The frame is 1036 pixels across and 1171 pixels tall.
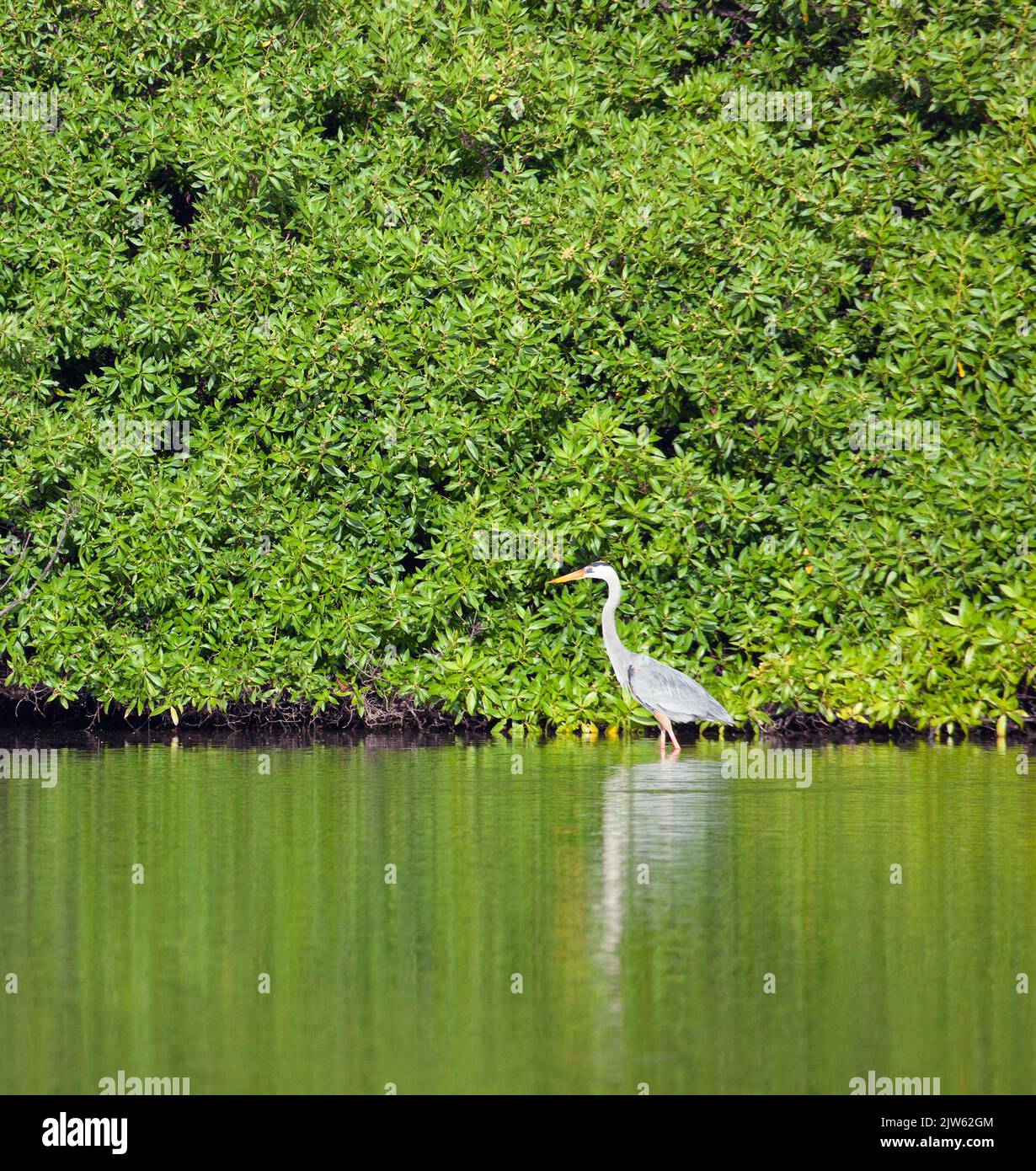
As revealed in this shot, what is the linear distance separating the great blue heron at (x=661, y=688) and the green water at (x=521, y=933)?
2.00 metres

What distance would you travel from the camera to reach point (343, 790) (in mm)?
13828

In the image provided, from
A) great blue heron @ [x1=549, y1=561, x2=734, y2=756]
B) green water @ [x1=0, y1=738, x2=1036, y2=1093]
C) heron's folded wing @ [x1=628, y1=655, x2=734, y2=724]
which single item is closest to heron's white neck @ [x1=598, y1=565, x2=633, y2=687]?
great blue heron @ [x1=549, y1=561, x2=734, y2=756]

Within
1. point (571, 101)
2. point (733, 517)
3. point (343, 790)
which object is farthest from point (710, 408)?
point (343, 790)

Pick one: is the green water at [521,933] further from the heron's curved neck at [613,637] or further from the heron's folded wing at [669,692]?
the heron's curved neck at [613,637]

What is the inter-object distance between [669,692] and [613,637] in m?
0.84

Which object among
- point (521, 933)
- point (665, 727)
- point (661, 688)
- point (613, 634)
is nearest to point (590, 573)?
point (613, 634)

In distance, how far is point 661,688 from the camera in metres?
16.2

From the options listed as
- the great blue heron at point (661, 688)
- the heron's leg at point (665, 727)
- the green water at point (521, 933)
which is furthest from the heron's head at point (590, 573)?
the green water at point (521, 933)

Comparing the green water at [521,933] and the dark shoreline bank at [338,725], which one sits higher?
the dark shoreline bank at [338,725]

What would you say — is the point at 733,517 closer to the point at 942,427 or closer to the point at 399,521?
the point at 942,427

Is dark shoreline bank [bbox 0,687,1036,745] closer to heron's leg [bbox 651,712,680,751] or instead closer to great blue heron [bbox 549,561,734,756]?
heron's leg [bbox 651,712,680,751]

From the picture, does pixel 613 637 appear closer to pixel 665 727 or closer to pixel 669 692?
pixel 669 692

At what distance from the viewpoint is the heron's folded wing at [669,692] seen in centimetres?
1623
